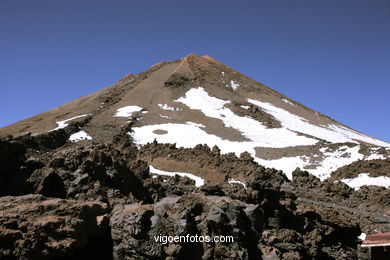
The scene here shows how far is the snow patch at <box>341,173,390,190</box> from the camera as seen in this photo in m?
27.4

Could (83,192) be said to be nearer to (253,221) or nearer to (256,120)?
(253,221)

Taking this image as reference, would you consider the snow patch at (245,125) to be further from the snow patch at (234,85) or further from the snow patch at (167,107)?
the snow patch at (234,85)

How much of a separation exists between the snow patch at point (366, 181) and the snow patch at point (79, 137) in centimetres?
3090

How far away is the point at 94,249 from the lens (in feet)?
31.8

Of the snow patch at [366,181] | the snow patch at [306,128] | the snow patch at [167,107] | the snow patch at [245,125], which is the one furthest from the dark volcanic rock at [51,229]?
the snow patch at [167,107]

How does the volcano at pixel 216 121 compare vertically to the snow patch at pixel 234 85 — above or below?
below

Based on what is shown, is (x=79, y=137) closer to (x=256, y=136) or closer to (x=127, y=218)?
(x=256, y=136)

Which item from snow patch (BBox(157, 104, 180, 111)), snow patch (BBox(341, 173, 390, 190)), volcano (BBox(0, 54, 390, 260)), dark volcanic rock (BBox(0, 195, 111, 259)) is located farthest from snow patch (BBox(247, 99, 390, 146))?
dark volcanic rock (BBox(0, 195, 111, 259))

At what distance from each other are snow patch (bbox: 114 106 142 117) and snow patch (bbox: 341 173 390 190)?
3698 centimetres

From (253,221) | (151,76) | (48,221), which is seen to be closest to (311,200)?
(253,221)

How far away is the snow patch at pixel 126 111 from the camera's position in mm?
55237

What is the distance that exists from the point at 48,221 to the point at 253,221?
23.2 ft

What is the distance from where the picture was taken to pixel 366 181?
2839cm

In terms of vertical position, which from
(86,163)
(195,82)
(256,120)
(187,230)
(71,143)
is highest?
(195,82)
